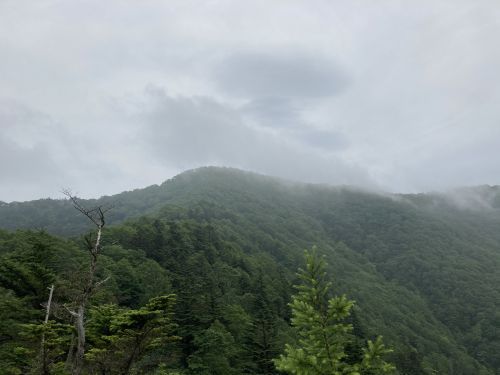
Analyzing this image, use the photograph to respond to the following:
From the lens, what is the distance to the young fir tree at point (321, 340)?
38.1 ft

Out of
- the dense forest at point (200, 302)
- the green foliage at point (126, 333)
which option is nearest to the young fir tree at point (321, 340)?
the dense forest at point (200, 302)

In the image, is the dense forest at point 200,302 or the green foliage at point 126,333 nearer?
the green foliage at point 126,333

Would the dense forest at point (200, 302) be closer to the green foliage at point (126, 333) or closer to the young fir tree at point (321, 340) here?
the green foliage at point (126, 333)

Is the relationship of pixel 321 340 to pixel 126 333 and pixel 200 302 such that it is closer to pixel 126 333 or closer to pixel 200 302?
pixel 126 333

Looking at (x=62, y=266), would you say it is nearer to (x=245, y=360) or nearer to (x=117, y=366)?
(x=245, y=360)

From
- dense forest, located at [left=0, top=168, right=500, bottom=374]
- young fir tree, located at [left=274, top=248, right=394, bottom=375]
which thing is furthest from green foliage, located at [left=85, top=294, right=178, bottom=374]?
young fir tree, located at [left=274, top=248, right=394, bottom=375]

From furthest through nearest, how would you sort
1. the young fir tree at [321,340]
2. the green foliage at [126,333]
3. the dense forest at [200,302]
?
the dense forest at [200,302]
the green foliage at [126,333]
the young fir tree at [321,340]

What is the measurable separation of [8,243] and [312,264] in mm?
68775

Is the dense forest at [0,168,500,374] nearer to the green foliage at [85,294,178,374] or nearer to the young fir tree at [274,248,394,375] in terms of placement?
the green foliage at [85,294,178,374]

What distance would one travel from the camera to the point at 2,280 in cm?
3528

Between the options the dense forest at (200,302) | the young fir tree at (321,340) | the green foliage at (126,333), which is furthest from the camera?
the dense forest at (200,302)

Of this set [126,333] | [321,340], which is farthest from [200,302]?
[321,340]

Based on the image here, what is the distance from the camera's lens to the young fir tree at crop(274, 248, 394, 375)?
1161 cm

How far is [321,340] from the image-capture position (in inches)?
479
